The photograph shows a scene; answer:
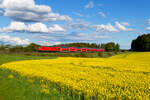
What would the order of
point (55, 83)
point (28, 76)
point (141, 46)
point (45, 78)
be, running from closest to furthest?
point (55, 83), point (45, 78), point (28, 76), point (141, 46)

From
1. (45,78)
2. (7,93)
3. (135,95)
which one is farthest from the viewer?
(45,78)

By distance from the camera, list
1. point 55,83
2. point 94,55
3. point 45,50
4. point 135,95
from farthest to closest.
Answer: point 45,50, point 94,55, point 55,83, point 135,95

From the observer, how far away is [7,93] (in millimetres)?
7102

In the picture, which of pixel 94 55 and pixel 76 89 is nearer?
pixel 76 89

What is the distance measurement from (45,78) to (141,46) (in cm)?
9089

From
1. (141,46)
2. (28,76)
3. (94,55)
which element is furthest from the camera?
(141,46)

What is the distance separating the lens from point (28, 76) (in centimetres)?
1134

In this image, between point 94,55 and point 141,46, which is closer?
point 94,55

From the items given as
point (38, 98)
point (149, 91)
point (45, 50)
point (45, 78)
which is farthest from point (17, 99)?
point (45, 50)

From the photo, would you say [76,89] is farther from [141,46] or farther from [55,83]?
[141,46]

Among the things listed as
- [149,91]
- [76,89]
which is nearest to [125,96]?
[149,91]

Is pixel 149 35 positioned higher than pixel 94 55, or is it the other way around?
pixel 149 35

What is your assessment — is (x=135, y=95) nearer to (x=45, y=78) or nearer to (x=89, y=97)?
(x=89, y=97)

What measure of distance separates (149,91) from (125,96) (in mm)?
1075
